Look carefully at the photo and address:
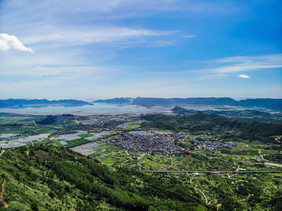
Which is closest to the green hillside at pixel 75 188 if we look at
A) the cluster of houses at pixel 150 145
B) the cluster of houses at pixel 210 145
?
the cluster of houses at pixel 150 145

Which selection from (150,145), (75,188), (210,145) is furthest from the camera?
(210,145)

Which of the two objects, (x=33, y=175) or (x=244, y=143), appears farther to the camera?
(x=244, y=143)

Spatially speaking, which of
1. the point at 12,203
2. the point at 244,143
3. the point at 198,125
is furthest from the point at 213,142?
the point at 12,203

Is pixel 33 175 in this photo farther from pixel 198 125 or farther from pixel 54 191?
pixel 198 125

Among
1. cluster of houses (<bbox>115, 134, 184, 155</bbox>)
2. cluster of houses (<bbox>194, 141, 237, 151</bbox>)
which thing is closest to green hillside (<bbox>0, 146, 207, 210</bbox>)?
cluster of houses (<bbox>115, 134, 184, 155</bbox>)

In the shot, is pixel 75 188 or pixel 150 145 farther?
pixel 150 145

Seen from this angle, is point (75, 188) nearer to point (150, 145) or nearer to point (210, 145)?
point (150, 145)

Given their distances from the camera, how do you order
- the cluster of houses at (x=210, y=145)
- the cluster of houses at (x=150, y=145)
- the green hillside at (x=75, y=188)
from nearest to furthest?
the green hillside at (x=75, y=188) → the cluster of houses at (x=150, y=145) → the cluster of houses at (x=210, y=145)

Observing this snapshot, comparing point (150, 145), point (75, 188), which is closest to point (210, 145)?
point (150, 145)

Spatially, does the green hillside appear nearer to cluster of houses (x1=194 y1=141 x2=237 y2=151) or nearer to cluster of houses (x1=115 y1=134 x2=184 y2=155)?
cluster of houses (x1=115 y1=134 x2=184 y2=155)

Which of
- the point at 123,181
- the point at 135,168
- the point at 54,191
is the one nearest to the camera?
the point at 54,191

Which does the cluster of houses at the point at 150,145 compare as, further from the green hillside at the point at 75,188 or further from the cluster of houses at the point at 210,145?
the green hillside at the point at 75,188
